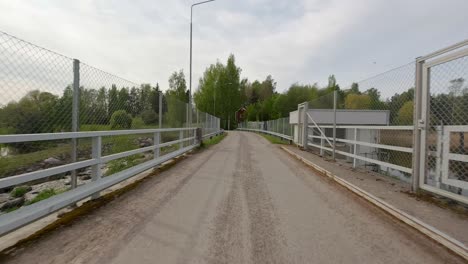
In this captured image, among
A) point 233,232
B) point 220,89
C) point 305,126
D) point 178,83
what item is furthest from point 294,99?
point 233,232

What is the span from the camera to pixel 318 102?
639 inches

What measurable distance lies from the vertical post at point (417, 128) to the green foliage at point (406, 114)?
450mm

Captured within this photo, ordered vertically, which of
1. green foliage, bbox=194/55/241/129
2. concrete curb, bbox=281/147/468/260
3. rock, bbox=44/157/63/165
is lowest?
concrete curb, bbox=281/147/468/260

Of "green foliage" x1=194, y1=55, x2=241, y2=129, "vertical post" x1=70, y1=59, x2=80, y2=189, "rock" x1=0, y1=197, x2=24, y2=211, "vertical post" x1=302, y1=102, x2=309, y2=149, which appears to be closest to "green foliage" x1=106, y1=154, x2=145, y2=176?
"rock" x1=0, y1=197, x2=24, y2=211

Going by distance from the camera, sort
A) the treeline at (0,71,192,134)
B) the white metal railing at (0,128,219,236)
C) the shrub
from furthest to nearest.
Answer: the shrub, the treeline at (0,71,192,134), the white metal railing at (0,128,219,236)

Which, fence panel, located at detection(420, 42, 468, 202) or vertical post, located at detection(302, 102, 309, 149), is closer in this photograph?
fence panel, located at detection(420, 42, 468, 202)

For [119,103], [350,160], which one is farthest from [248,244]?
[350,160]

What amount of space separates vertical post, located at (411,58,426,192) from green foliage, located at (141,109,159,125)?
245 inches

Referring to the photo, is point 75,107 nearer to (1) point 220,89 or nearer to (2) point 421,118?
(2) point 421,118

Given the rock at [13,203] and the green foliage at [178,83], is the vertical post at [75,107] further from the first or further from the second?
the green foliage at [178,83]

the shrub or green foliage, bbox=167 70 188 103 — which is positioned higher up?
green foliage, bbox=167 70 188 103

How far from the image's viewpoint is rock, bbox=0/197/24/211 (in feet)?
16.2

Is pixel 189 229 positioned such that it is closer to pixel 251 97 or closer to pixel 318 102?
pixel 318 102

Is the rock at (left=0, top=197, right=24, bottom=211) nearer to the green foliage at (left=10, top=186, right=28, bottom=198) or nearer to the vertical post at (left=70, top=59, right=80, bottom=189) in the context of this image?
the green foliage at (left=10, top=186, right=28, bottom=198)
